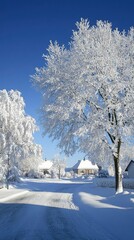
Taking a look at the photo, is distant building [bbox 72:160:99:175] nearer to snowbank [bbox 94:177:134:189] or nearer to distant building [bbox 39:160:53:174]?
distant building [bbox 39:160:53:174]

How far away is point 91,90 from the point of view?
23.6 meters

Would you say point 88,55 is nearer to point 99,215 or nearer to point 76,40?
point 76,40

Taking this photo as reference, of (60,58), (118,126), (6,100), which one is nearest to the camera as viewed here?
(118,126)

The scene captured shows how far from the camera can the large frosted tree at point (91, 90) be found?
898 inches

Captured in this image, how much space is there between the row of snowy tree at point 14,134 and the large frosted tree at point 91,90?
19.1 m

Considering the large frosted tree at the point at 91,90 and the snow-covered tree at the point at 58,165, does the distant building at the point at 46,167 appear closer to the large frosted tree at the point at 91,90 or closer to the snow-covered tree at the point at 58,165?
the snow-covered tree at the point at 58,165

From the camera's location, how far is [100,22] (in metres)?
26.1

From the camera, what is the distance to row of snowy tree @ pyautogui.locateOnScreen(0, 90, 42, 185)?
44.3 metres

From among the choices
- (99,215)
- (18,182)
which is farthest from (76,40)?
(18,182)

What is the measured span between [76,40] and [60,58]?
75.1 inches

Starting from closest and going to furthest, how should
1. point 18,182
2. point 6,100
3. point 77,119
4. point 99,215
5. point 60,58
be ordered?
point 99,215, point 77,119, point 60,58, point 6,100, point 18,182

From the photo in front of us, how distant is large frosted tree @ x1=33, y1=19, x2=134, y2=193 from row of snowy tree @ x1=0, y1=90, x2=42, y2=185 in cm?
1909

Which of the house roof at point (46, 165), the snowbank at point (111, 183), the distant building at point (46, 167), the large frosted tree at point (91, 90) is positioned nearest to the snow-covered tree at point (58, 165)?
the distant building at point (46, 167)

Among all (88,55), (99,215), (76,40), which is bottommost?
(99,215)
